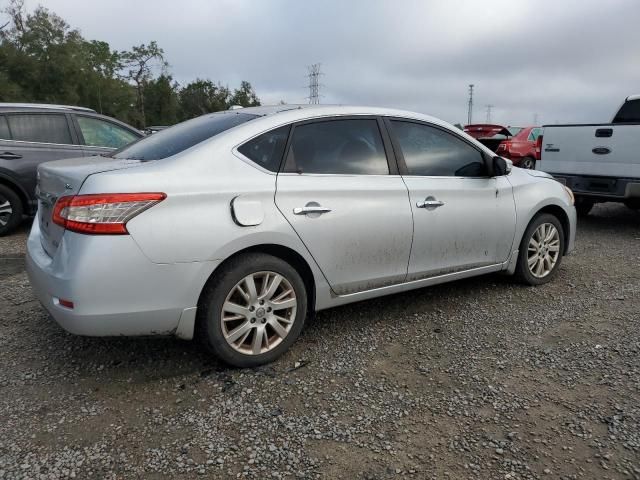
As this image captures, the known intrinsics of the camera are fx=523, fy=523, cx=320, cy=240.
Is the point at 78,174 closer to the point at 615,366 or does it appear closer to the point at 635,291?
the point at 615,366

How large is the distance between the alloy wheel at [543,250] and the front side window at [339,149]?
183 cm

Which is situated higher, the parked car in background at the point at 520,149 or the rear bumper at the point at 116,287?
the parked car in background at the point at 520,149

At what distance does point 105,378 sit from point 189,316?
2.24 feet

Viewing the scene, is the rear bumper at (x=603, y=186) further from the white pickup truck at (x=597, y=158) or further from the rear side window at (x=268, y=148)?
the rear side window at (x=268, y=148)

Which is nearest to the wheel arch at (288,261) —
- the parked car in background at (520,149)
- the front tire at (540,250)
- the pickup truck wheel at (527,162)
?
the front tire at (540,250)

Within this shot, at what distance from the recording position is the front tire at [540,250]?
4.56m

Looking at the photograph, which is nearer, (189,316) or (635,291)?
(189,316)

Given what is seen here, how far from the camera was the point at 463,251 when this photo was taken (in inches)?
159

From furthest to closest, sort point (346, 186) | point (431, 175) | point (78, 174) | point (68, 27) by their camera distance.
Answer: point (68, 27)
point (431, 175)
point (346, 186)
point (78, 174)

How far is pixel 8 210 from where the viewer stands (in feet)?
21.6

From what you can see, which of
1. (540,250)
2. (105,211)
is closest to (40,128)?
(105,211)

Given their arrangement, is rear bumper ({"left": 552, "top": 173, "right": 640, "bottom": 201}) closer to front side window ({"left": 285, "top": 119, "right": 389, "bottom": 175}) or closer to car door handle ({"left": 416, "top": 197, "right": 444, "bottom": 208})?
car door handle ({"left": 416, "top": 197, "right": 444, "bottom": 208})

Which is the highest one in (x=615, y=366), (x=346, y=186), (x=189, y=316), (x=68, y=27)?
(x=68, y=27)

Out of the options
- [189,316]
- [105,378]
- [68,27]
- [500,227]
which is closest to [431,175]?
[500,227]
